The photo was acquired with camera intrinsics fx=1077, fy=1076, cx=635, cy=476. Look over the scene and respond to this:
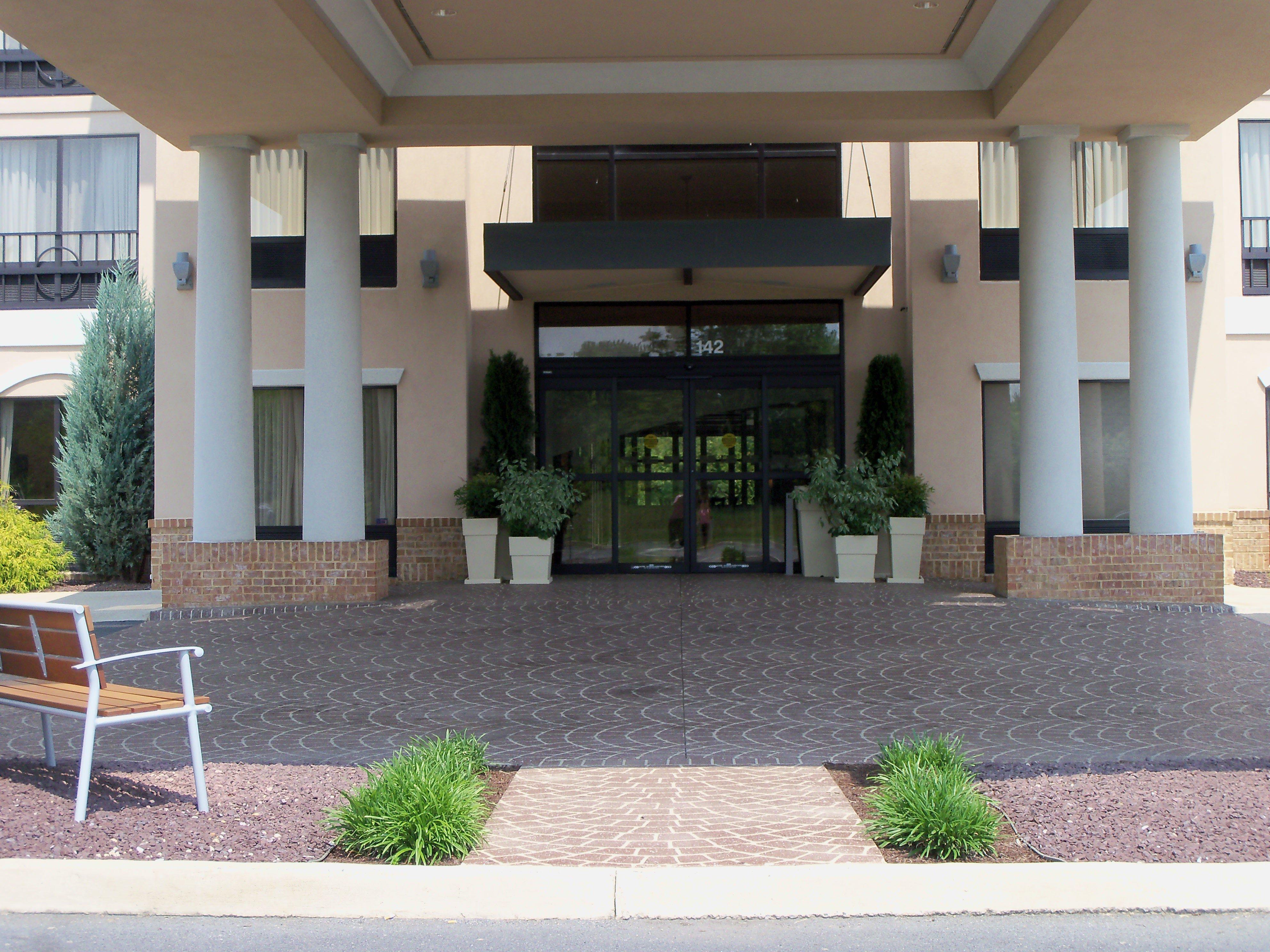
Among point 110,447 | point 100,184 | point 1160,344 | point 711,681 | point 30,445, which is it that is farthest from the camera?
point 100,184

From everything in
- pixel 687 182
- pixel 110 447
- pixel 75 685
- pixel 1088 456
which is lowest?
pixel 75 685

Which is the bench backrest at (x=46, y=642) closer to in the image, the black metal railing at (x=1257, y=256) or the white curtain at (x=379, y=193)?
the white curtain at (x=379, y=193)

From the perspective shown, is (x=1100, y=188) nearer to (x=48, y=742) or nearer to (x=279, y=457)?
(x=279, y=457)

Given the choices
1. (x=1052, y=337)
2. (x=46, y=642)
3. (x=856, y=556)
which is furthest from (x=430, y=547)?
(x=46, y=642)

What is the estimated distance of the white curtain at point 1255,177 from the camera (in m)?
15.6

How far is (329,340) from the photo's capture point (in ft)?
37.9

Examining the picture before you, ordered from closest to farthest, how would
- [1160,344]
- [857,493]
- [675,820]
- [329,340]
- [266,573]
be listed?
[675,820]
[1160,344]
[266,573]
[329,340]
[857,493]

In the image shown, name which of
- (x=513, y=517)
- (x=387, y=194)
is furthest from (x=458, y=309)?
(x=513, y=517)

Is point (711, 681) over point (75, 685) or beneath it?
beneath

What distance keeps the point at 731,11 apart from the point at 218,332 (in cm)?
616

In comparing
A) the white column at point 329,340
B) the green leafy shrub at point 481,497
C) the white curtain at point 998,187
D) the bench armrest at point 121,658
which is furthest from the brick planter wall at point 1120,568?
the bench armrest at point 121,658

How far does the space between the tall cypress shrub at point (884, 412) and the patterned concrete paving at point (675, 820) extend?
30.5 feet

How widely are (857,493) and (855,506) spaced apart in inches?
6.4

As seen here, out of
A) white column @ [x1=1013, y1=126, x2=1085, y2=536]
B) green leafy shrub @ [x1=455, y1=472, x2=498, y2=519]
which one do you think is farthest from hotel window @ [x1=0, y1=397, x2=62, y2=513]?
white column @ [x1=1013, y1=126, x2=1085, y2=536]
